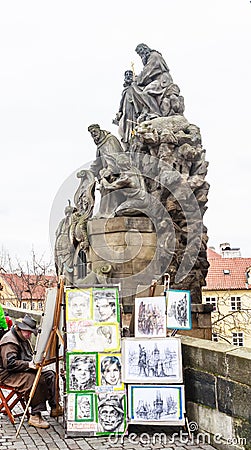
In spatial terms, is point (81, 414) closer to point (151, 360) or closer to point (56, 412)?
point (151, 360)

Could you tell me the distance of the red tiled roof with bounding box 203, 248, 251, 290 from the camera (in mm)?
37000

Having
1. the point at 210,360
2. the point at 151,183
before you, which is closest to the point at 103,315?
the point at 210,360

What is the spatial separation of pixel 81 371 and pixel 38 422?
0.84 m

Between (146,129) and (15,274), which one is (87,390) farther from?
(15,274)

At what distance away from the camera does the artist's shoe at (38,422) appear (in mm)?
6602

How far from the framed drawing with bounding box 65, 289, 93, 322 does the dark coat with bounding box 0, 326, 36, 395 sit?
0.89 metres

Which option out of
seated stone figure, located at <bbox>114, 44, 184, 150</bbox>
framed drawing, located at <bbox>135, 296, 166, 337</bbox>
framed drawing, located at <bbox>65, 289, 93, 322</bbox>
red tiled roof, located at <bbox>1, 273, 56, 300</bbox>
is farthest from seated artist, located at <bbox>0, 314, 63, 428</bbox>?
red tiled roof, located at <bbox>1, 273, 56, 300</bbox>

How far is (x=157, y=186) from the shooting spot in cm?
1160

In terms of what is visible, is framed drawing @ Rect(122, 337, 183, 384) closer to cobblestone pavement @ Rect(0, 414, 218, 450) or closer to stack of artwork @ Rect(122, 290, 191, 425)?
stack of artwork @ Rect(122, 290, 191, 425)

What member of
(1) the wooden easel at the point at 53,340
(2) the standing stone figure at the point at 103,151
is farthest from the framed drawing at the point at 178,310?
(2) the standing stone figure at the point at 103,151

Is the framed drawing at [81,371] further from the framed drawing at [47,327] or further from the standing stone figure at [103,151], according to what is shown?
the standing stone figure at [103,151]

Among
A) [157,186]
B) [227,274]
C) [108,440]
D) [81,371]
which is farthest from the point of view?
[227,274]

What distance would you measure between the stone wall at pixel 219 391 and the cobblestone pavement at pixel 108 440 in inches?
7.8

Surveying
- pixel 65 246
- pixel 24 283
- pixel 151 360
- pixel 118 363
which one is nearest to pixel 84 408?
pixel 118 363
